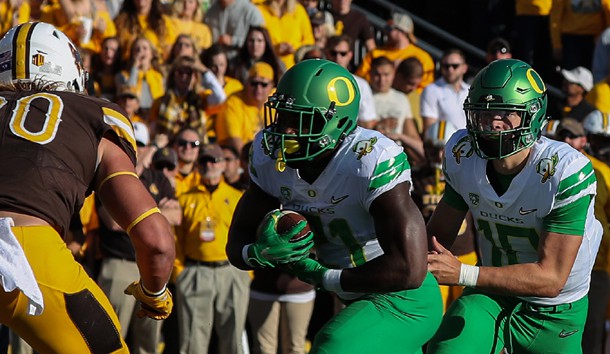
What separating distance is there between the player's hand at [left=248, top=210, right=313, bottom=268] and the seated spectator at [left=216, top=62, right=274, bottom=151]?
13.9 ft

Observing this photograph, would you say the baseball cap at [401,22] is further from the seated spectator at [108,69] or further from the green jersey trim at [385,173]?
the green jersey trim at [385,173]

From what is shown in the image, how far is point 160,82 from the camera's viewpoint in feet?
30.3

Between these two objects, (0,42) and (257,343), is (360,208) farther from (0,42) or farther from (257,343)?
(257,343)

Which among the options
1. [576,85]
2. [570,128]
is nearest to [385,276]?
[570,128]

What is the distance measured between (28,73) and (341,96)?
1232mm

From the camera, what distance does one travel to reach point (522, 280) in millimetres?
4559

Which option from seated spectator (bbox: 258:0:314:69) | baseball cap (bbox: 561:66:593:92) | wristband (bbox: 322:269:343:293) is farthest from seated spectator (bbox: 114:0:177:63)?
wristband (bbox: 322:269:343:293)

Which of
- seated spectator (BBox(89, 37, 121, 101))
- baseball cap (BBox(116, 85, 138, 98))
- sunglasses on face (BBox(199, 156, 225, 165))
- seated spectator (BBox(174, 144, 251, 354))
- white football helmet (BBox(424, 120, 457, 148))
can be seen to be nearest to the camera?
seated spectator (BBox(174, 144, 251, 354))

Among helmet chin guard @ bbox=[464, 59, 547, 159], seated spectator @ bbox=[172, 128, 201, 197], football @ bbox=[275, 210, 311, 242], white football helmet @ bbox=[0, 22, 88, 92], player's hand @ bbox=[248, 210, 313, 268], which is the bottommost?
seated spectator @ bbox=[172, 128, 201, 197]

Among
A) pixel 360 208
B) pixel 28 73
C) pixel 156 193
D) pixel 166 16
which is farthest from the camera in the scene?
pixel 166 16

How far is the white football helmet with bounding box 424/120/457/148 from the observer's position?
7625 mm

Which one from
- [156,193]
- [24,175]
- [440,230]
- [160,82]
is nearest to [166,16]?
[160,82]

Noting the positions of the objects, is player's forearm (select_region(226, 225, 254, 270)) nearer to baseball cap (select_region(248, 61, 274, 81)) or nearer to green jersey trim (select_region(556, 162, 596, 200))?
green jersey trim (select_region(556, 162, 596, 200))

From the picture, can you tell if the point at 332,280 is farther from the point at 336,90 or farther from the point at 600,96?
the point at 600,96
